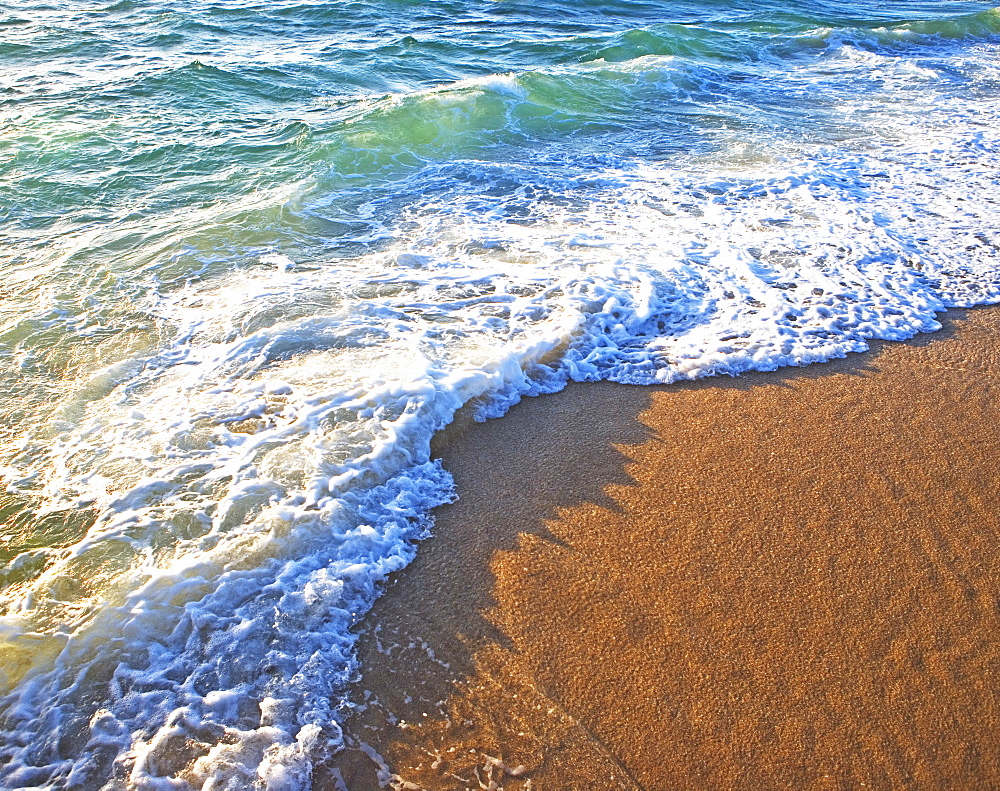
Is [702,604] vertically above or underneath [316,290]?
underneath

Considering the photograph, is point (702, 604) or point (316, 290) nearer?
point (702, 604)

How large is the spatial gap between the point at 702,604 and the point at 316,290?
3851 millimetres

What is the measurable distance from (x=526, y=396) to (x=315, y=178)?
451 centimetres

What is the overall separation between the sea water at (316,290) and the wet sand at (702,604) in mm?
326

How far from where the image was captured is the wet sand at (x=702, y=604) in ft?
8.73

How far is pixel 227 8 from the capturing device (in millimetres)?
14586

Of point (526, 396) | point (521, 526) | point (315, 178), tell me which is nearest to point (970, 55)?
point (315, 178)

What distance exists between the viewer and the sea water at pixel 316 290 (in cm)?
299

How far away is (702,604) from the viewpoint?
126 inches

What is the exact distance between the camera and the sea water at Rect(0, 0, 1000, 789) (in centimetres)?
299

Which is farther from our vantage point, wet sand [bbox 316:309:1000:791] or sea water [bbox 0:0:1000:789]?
sea water [bbox 0:0:1000:789]

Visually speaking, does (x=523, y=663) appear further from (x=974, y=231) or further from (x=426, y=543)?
(x=974, y=231)

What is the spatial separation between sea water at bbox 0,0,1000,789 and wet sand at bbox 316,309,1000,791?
326mm

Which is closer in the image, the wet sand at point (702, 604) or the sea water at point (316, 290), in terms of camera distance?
the wet sand at point (702, 604)
